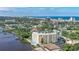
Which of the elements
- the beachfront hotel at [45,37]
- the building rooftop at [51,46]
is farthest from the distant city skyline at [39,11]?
the building rooftop at [51,46]

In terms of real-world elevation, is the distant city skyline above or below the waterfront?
above

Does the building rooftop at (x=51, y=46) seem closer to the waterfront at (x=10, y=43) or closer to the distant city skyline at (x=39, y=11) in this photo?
the waterfront at (x=10, y=43)

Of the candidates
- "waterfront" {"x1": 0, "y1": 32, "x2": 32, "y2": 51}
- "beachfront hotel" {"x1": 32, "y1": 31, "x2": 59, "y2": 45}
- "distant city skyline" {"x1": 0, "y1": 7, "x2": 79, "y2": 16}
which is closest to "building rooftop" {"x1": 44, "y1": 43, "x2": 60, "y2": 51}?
"beachfront hotel" {"x1": 32, "y1": 31, "x2": 59, "y2": 45}

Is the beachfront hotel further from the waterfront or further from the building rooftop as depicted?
the waterfront

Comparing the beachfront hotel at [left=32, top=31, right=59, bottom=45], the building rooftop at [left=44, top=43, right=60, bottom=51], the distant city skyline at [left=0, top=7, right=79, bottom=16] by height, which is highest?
the distant city skyline at [left=0, top=7, right=79, bottom=16]

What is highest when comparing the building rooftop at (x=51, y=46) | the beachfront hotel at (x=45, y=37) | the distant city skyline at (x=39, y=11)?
the distant city skyline at (x=39, y=11)

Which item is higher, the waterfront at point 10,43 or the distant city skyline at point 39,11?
the distant city skyline at point 39,11
